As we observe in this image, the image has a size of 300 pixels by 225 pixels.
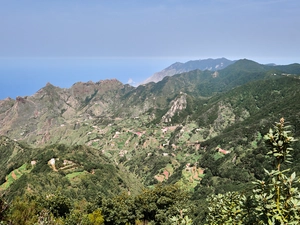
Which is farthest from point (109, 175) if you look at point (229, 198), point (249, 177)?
point (229, 198)

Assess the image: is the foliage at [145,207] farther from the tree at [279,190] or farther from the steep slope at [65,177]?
the tree at [279,190]

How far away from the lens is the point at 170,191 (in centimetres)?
8162

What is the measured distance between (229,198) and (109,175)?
120 meters

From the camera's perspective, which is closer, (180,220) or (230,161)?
(180,220)

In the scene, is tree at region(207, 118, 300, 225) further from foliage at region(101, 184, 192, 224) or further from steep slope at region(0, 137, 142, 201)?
steep slope at region(0, 137, 142, 201)

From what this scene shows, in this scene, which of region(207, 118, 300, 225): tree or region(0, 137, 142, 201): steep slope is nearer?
region(207, 118, 300, 225): tree

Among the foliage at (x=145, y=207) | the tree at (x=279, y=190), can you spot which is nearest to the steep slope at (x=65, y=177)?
the foliage at (x=145, y=207)

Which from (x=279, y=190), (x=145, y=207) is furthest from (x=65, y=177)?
(x=279, y=190)

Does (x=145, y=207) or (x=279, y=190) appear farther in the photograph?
(x=145, y=207)

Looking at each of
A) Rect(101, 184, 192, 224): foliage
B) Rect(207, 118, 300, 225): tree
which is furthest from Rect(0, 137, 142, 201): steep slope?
Rect(207, 118, 300, 225): tree

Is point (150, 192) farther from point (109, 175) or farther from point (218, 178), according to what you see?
point (218, 178)

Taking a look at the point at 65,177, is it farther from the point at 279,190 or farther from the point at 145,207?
the point at 279,190

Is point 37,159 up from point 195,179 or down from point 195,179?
up

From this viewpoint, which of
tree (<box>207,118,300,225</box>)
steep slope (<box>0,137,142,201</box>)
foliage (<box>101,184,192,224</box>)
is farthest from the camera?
steep slope (<box>0,137,142,201</box>)
